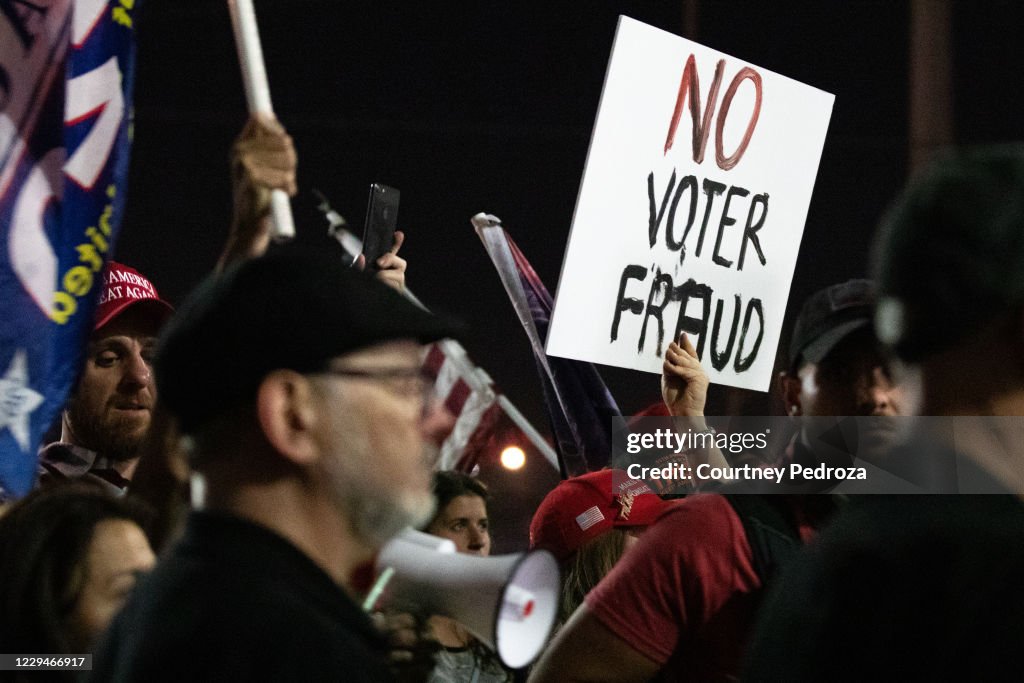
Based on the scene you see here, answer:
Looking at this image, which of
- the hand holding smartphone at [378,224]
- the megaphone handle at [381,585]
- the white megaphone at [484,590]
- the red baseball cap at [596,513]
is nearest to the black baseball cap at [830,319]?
the white megaphone at [484,590]

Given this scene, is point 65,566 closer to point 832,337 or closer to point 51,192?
point 51,192

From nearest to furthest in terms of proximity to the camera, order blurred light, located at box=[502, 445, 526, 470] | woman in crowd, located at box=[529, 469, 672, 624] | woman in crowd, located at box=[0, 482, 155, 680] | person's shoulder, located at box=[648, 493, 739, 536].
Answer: woman in crowd, located at box=[0, 482, 155, 680]
person's shoulder, located at box=[648, 493, 739, 536]
woman in crowd, located at box=[529, 469, 672, 624]
blurred light, located at box=[502, 445, 526, 470]

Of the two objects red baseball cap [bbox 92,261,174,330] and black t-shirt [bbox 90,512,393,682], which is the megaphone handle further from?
red baseball cap [bbox 92,261,174,330]

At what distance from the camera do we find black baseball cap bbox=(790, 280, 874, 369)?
109 inches

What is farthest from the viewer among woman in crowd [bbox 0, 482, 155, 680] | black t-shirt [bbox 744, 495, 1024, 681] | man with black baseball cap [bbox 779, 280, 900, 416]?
man with black baseball cap [bbox 779, 280, 900, 416]

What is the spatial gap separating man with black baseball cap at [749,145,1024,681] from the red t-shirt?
3.15 feet

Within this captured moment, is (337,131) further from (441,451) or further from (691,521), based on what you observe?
(691,521)

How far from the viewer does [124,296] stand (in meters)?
4.12

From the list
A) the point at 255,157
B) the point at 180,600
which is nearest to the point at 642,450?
the point at 255,157

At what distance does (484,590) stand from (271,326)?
77 cm

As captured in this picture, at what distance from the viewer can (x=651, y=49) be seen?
439 cm

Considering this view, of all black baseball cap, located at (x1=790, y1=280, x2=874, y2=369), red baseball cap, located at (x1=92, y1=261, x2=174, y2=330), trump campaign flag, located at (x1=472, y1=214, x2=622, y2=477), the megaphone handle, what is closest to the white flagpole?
the megaphone handle

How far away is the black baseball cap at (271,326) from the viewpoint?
69.6 inches

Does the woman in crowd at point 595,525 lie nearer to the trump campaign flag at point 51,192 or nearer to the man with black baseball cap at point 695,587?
the man with black baseball cap at point 695,587
